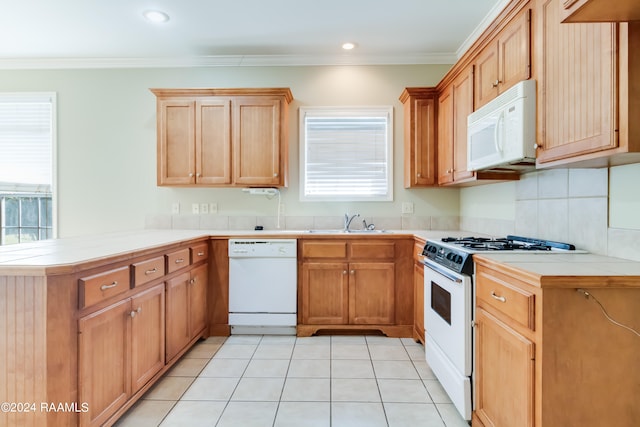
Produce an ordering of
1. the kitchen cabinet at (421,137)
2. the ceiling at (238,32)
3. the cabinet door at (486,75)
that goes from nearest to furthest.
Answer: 1. the cabinet door at (486,75)
2. the ceiling at (238,32)
3. the kitchen cabinet at (421,137)

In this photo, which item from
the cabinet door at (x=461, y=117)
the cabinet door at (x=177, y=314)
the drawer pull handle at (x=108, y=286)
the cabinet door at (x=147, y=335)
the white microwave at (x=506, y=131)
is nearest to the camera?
the drawer pull handle at (x=108, y=286)

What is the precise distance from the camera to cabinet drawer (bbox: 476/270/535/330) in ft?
4.18

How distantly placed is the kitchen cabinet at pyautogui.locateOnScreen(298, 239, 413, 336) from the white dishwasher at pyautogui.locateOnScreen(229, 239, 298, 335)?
117 mm

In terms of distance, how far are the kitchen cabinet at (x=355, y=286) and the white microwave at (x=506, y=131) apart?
1.08 metres

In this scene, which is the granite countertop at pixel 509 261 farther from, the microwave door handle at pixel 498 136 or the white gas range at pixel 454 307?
the microwave door handle at pixel 498 136

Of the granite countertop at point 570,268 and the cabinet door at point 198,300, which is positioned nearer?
the granite countertop at point 570,268

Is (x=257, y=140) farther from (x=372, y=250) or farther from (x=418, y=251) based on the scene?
(x=418, y=251)

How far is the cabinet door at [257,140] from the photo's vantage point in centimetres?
320

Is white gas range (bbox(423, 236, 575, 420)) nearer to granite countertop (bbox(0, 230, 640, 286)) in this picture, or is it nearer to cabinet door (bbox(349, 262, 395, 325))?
granite countertop (bbox(0, 230, 640, 286))

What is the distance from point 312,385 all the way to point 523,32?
2.46 m

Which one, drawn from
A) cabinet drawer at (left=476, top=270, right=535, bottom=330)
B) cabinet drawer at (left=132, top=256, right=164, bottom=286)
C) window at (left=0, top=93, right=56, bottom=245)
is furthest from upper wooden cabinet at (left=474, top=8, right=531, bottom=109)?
window at (left=0, top=93, right=56, bottom=245)

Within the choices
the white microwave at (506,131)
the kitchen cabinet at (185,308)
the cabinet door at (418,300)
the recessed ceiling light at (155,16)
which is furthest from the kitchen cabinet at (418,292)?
the recessed ceiling light at (155,16)

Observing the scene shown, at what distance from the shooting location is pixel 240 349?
8.92ft

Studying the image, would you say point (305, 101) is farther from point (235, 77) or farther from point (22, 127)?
point (22, 127)
